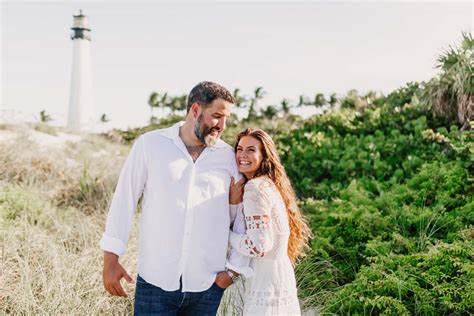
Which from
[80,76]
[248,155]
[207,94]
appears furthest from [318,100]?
[207,94]

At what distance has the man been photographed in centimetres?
354

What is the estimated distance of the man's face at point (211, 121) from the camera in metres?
3.56

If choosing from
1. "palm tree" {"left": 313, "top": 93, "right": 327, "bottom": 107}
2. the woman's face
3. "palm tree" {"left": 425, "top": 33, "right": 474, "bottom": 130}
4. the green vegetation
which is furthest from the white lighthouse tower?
the woman's face

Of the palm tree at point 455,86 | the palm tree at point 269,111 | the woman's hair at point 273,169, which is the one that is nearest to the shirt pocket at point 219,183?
the woman's hair at point 273,169

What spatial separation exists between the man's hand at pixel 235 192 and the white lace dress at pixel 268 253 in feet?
0.27

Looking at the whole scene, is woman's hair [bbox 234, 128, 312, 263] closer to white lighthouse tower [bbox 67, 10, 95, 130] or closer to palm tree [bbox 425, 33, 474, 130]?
palm tree [bbox 425, 33, 474, 130]

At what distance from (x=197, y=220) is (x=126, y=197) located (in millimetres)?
437

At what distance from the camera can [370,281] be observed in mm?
5855

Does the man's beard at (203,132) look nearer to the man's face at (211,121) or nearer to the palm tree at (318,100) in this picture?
the man's face at (211,121)

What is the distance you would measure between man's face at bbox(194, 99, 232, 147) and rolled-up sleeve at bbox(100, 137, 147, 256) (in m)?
0.35

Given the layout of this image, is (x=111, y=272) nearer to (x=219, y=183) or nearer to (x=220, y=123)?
(x=219, y=183)

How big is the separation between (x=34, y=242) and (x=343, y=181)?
5.09 m

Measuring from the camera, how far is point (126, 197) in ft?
11.8

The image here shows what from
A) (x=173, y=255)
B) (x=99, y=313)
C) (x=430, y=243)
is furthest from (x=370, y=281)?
(x=173, y=255)
